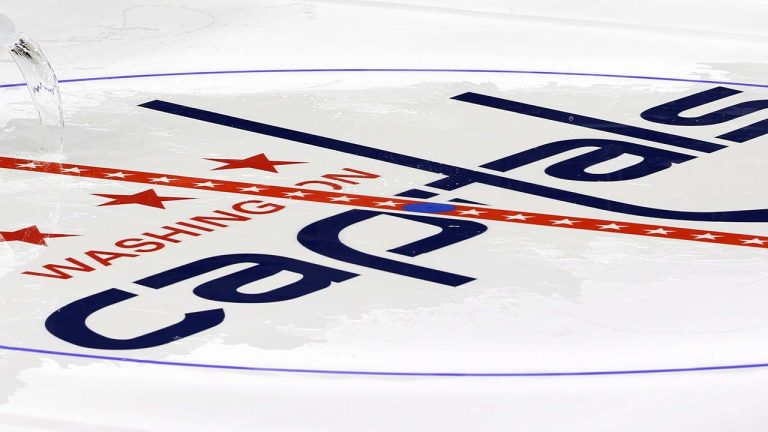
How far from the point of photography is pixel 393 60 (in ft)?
12.8

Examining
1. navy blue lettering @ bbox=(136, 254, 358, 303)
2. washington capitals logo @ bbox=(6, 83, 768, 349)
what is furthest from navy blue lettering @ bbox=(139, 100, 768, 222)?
navy blue lettering @ bbox=(136, 254, 358, 303)

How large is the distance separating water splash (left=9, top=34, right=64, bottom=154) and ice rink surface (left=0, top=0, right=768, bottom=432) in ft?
0.11

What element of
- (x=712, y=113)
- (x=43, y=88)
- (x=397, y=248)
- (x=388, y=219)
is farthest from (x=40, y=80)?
(x=712, y=113)

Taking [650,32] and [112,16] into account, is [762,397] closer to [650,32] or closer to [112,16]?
[650,32]

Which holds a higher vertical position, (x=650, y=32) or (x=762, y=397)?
(x=650, y=32)

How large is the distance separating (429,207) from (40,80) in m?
1.03

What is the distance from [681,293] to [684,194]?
0.56 m

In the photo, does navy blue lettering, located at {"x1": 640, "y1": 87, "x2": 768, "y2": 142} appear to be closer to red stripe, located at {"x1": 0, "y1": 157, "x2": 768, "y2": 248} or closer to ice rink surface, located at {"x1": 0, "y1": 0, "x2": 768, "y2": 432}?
ice rink surface, located at {"x1": 0, "y1": 0, "x2": 768, "y2": 432}

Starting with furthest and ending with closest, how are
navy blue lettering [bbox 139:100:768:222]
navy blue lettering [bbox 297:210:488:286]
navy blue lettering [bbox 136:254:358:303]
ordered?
navy blue lettering [bbox 139:100:768:222], navy blue lettering [bbox 297:210:488:286], navy blue lettering [bbox 136:254:358:303]

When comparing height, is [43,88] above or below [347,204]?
above

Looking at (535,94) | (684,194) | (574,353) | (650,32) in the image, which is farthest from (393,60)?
(574,353)

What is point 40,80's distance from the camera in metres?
3.44

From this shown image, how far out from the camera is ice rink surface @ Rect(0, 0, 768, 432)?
2.12 m

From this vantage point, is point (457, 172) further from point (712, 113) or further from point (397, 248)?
point (712, 113)
